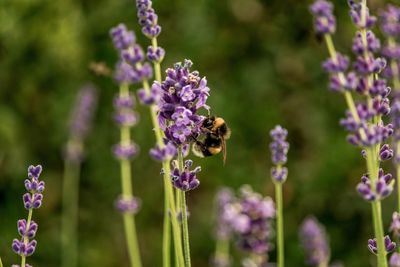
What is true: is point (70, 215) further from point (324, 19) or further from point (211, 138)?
point (324, 19)

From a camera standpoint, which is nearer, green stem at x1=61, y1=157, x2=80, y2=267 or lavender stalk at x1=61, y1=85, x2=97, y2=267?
lavender stalk at x1=61, y1=85, x2=97, y2=267

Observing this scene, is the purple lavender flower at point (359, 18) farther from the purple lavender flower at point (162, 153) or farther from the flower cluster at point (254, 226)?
the flower cluster at point (254, 226)

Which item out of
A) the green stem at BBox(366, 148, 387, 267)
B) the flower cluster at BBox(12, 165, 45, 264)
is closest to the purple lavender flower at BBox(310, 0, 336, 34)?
the green stem at BBox(366, 148, 387, 267)

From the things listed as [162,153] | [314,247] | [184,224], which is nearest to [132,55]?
[162,153]

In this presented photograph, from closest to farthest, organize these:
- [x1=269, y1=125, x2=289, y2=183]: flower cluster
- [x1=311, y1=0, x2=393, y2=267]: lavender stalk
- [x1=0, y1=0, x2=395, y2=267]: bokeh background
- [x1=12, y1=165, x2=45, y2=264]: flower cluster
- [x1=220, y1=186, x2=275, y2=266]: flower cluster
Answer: [x1=311, y1=0, x2=393, y2=267]: lavender stalk < [x1=12, y1=165, x2=45, y2=264]: flower cluster < [x1=269, y1=125, x2=289, y2=183]: flower cluster < [x1=220, y1=186, x2=275, y2=266]: flower cluster < [x1=0, y1=0, x2=395, y2=267]: bokeh background

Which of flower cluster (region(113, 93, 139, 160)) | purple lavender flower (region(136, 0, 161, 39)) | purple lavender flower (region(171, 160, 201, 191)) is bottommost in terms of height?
purple lavender flower (region(171, 160, 201, 191))

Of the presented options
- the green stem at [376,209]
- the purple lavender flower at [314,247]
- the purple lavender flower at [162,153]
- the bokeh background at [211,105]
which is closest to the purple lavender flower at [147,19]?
the purple lavender flower at [162,153]

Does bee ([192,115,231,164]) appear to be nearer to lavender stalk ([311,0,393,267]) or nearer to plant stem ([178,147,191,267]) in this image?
plant stem ([178,147,191,267])
